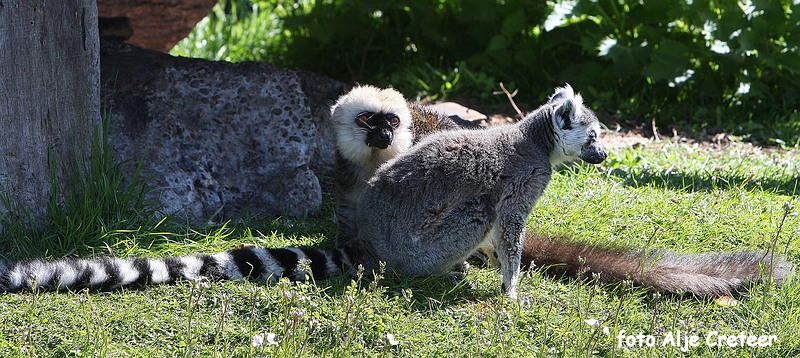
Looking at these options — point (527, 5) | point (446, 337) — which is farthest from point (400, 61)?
point (446, 337)

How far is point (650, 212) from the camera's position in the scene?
5668mm

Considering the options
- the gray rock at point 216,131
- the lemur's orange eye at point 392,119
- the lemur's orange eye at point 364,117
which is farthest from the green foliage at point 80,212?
the lemur's orange eye at point 392,119

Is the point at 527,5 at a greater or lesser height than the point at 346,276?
greater

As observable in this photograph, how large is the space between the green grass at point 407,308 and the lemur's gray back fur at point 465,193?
6.8 inches

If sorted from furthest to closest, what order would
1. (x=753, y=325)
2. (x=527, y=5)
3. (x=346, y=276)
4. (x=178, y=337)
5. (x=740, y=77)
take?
1. (x=527, y=5)
2. (x=740, y=77)
3. (x=346, y=276)
4. (x=753, y=325)
5. (x=178, y=337)

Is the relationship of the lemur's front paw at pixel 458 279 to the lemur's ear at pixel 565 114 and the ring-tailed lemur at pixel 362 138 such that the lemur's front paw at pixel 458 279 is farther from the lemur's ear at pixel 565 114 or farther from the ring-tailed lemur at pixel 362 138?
the lemur's ear at pixel 565 114

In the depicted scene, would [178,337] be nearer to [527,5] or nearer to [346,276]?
[346,276]

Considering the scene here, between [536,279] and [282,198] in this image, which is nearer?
[536,279]

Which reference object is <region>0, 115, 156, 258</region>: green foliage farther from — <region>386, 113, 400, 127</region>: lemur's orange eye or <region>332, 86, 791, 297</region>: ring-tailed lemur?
<region>386, 113, 400, 127</region>: lemur's orange eye

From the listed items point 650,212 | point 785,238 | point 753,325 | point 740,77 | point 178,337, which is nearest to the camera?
point 178,337

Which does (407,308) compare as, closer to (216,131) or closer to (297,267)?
(297,267)

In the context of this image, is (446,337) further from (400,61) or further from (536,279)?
(400,61)

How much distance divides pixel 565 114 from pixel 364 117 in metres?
1.18

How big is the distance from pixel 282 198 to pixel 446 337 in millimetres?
2015
